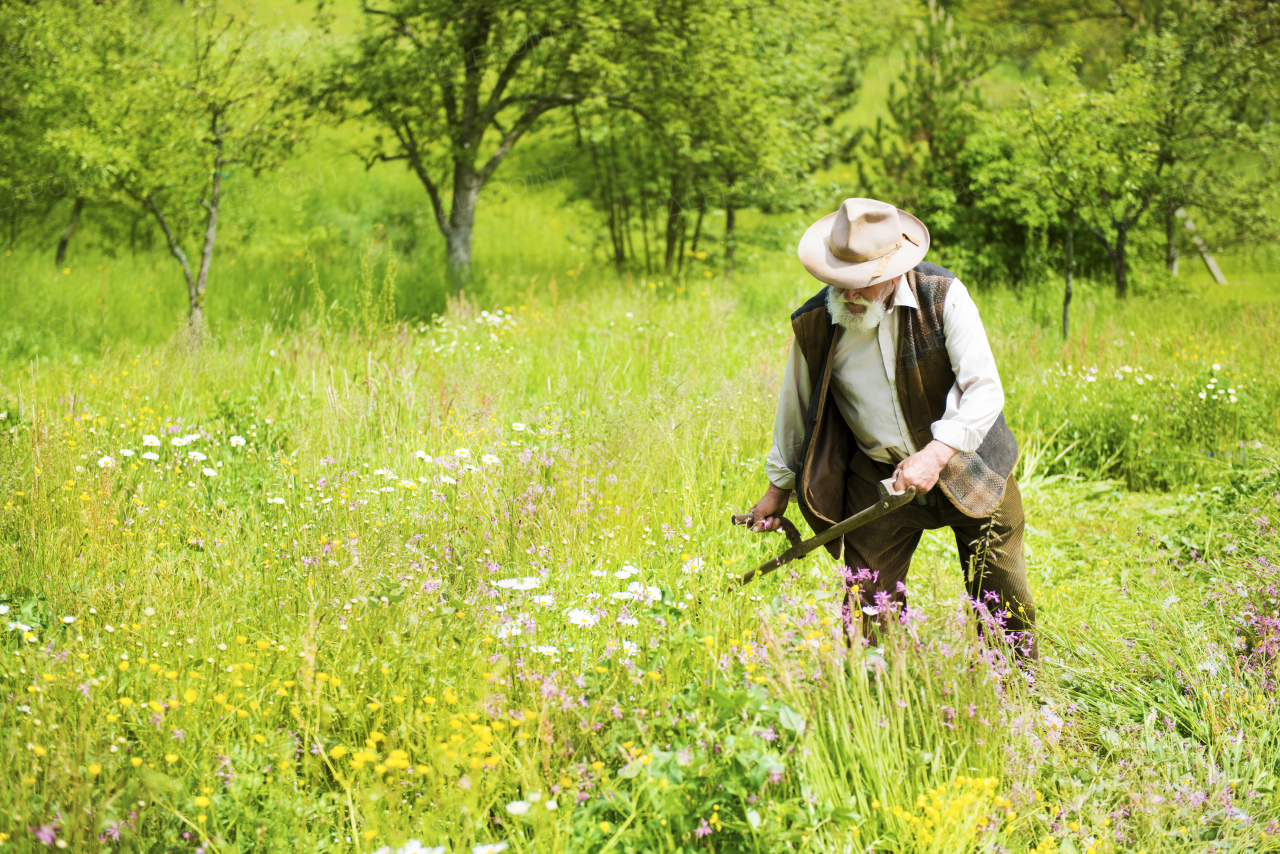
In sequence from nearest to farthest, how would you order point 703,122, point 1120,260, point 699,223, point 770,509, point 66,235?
point 770,509 < point 1120,260 < point 703,122 < point 66,235 < point 699,223

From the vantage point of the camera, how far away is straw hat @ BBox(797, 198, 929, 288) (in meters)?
2.77

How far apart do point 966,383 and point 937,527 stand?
0.55 metres

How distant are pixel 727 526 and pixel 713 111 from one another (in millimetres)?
7129

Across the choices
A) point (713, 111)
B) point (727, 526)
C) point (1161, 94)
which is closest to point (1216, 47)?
point (1161, 94)

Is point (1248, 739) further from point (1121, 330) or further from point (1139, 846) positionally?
point (1121, 330)

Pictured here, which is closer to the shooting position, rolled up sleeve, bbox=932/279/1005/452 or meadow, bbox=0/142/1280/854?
meadow, bbox=0/142/1280/854

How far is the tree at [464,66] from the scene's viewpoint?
31.2ft

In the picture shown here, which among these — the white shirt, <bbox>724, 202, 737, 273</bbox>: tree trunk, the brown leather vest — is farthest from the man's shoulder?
<bbox>724, 202, 737, 273</bbox>: tree trunk

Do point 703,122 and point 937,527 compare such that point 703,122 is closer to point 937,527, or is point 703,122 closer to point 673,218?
point 673,218

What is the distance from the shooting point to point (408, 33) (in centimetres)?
998

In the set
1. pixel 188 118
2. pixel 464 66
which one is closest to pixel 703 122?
pixel 464 66

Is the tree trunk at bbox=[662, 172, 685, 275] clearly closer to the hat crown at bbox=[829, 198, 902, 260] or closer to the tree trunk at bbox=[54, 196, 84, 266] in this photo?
the tree trunk at bbox=[54, 196, 84, 266]

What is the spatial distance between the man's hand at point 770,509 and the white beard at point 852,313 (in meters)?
0.65

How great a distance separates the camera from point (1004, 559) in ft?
10.4
